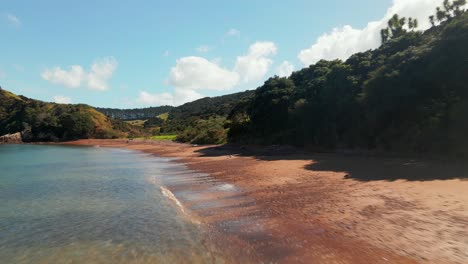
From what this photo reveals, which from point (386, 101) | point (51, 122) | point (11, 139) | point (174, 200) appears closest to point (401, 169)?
point (386, 101)

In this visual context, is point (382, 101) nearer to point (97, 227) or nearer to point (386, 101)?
point (386, 101)

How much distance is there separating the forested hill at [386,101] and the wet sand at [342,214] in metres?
4.20

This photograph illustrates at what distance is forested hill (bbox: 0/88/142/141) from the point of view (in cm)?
10794

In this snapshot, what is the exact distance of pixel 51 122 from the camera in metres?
108

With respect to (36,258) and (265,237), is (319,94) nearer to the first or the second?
(265,237)

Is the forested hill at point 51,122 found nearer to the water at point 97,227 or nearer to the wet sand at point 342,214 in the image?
the water at point 97,227

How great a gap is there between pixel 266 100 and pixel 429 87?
88.2 feet

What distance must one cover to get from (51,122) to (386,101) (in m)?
111

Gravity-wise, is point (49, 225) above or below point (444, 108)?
below

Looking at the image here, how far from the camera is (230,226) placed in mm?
12195

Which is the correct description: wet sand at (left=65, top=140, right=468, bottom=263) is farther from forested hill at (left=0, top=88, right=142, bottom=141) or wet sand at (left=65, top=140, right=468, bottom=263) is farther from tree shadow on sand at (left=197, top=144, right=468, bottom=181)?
forested hill at (left=0, top=88, right=142, bottom=141)

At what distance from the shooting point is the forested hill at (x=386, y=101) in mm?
23406

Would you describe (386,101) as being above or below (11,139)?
above

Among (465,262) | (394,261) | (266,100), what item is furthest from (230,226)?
(266,100)
